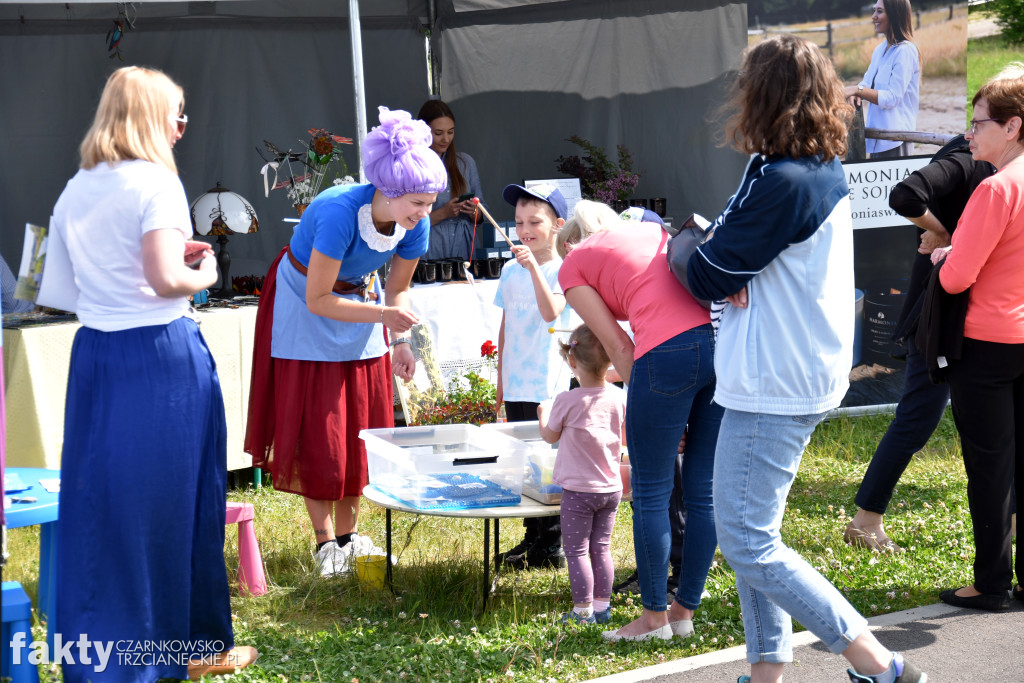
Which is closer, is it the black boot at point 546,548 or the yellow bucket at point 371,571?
the yellow bucket at point 371,571

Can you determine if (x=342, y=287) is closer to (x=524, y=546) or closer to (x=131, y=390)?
(x=131, y=390)

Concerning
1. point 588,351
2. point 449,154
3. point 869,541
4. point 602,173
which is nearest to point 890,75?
point 602,173

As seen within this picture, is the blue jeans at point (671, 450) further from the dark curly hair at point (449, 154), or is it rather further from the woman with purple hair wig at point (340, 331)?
the dark curly hair at point (449, 154)

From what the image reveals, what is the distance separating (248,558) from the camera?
3.61 metres

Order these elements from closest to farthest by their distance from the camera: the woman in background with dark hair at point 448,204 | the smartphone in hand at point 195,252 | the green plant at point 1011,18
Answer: the smartphone in hand at point 195,252 < the woman in background with dark hair at point 448,204 < the green plant at point 1011,18

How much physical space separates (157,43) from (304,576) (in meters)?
4.99

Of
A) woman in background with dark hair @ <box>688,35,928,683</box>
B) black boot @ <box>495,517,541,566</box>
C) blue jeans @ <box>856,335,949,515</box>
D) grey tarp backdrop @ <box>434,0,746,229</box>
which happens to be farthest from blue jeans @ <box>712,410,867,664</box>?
grey tarp backdrop @ <box>434,0,746,229</box>

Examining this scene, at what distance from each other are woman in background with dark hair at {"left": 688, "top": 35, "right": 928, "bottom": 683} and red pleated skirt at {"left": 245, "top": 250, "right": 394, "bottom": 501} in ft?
5.15

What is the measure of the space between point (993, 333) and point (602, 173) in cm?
417

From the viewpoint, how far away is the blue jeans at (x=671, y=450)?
9.39 ft

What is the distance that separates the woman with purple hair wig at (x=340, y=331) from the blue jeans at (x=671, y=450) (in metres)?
0.89

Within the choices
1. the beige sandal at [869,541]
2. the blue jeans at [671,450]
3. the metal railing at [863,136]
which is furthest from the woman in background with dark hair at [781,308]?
the metal railing at [863,136]

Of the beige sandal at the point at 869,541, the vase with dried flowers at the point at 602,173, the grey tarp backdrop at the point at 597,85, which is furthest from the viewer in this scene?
the vase with dried flowers at the point at 602,173

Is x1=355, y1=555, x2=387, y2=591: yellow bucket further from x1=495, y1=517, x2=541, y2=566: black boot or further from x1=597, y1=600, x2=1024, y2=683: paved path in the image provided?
x1=597, y1=600, x2=1024, y2=683: paved path
